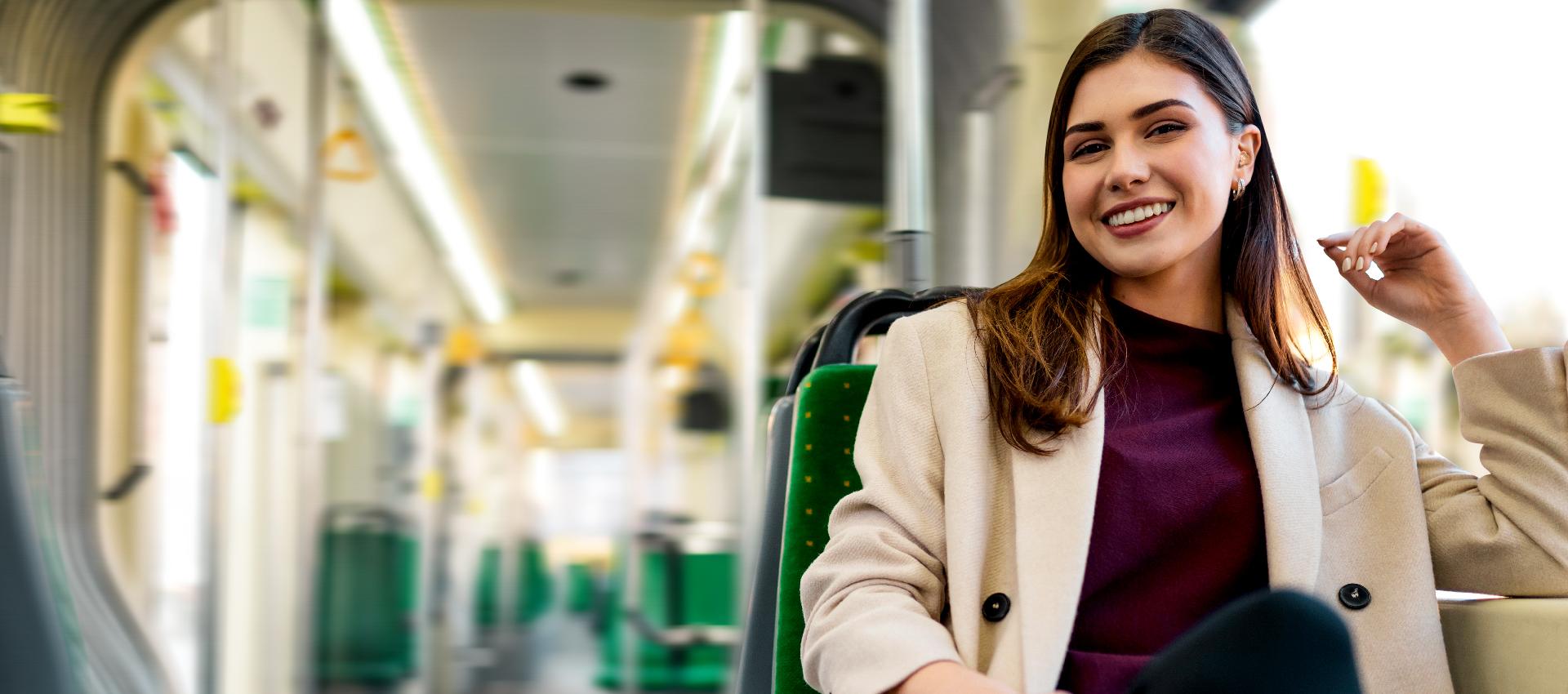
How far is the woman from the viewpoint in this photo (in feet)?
3.54

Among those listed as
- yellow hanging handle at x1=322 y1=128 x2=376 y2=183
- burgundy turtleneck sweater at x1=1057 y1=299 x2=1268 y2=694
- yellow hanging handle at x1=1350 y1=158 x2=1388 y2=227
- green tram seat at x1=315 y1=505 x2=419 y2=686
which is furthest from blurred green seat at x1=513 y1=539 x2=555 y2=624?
burgundy turtleneck sweater at x1=1057 y1=299 x2=1268 y2=694

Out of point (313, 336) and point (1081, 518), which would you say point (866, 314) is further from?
point (313, 336)

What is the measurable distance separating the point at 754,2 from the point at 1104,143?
283cm

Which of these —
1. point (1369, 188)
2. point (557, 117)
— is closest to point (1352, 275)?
point (1369, 188)

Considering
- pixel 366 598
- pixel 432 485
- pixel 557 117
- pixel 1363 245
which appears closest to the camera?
pixel 1363 245

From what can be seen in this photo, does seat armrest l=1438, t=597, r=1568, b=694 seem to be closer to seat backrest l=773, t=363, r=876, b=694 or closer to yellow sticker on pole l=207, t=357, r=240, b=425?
seat backrest l=773, t=363, r=876, b=694

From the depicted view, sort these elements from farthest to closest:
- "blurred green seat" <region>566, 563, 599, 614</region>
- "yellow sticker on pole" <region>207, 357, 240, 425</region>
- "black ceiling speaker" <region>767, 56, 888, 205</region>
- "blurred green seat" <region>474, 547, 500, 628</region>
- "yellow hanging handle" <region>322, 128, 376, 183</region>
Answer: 1. "blurred green seat" <region>566, 563, 599, 614</region>
2. "blurred green seat" <region>474, 547, 500, 628</region>
3. "yellow hanging handle" <region>322, 128, 376, 183</region>
4. "black ceiling speaker" <region>767, 56, 888, 205</region>
5. "yellow sticker on pole" <region>207, 357, 240, 425</region>

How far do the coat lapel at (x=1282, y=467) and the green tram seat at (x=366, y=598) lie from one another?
454 cm

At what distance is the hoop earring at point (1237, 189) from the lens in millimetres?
1288

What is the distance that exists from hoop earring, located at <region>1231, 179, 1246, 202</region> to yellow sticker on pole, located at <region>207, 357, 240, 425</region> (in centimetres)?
272

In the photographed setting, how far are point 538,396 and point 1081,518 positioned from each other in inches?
588

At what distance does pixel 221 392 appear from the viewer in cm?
324

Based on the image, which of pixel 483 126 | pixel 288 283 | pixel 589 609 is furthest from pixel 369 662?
pixel 589 609

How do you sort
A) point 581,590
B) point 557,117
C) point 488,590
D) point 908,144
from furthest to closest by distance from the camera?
point 581,590 < point 488,590 < point 557,117 < point 908,144
